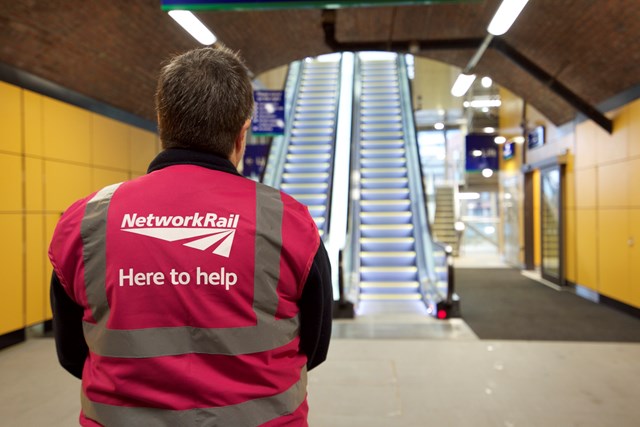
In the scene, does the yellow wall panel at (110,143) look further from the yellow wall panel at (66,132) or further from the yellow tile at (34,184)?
the yellow tile at (34,184)

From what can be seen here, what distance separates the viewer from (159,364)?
33.8 inches

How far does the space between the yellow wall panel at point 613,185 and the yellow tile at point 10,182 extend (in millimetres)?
7761

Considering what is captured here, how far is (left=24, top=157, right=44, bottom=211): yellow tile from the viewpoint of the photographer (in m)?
5.09

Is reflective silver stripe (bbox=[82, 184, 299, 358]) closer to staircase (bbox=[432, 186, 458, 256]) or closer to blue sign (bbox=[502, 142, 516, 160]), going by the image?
blue sign (bbox=[502, 142, 516, 160])

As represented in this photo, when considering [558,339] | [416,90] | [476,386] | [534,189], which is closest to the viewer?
[476,386]

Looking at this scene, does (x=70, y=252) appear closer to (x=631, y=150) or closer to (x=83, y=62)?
(x=83, y=62)

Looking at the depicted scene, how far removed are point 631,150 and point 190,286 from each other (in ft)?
23.1

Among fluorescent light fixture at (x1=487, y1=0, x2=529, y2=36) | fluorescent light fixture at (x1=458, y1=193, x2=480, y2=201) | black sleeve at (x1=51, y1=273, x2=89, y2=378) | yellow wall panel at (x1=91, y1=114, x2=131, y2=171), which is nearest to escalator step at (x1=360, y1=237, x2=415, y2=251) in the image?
fluorescent light fixture at (x1=487, y1=0, x2=529, y2=36)

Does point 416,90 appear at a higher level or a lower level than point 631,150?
higher

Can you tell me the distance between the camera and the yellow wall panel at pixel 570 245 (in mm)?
8141

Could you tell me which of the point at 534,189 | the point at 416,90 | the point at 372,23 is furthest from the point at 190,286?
the point at 416,90

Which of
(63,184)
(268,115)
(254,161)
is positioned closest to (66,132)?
(63,184)

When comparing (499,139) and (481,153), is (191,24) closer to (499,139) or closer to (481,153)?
(481,153)

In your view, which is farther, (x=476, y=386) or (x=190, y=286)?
(x=476, y=386)
